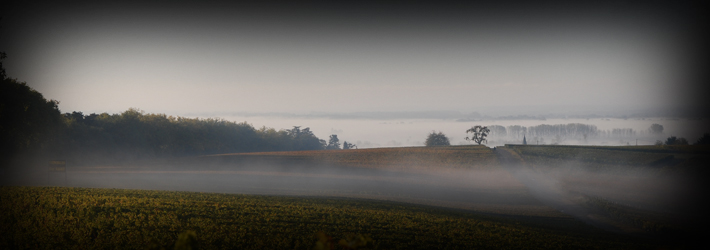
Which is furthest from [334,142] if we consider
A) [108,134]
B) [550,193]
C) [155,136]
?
[550,193]

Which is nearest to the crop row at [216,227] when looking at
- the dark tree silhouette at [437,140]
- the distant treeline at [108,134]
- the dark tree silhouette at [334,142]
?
the distant treeline at [108,134]

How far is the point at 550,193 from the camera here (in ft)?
133

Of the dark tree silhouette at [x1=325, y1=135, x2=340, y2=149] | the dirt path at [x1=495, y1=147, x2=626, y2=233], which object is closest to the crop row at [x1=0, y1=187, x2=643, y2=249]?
the dirt path at [x1=495, y1=147, x2=626, y2=233]

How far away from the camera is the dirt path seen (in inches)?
1027

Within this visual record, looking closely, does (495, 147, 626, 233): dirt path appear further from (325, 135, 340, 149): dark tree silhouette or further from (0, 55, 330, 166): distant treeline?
(325, 135, 340, 149): dark tree silhouette

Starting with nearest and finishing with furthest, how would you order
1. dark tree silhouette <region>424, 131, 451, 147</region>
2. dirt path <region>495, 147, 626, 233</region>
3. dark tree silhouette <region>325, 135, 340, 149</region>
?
dirt path <region>495, 147, 626, 233</region>, dark tree silhouette <region>424, 131, 451, 147</region>, dark tree silhouette <region>325, 135, 340, 149</region>

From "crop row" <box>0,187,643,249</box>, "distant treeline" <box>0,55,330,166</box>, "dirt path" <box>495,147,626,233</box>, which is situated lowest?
"dirt path" <box>495,147,626,233</box>

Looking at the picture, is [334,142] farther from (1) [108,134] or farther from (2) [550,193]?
(2) [550,193]

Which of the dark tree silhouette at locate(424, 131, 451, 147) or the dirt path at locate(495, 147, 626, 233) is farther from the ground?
the dark tree silhouette at locate(424, 131, 451, 147)

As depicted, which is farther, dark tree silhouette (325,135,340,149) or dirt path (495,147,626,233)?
dark tree silhouette (325,135,340,149)

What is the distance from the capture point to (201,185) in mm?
40156

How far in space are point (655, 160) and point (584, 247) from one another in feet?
170

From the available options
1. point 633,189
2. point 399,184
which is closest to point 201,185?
point 399,184

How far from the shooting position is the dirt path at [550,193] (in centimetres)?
2609
